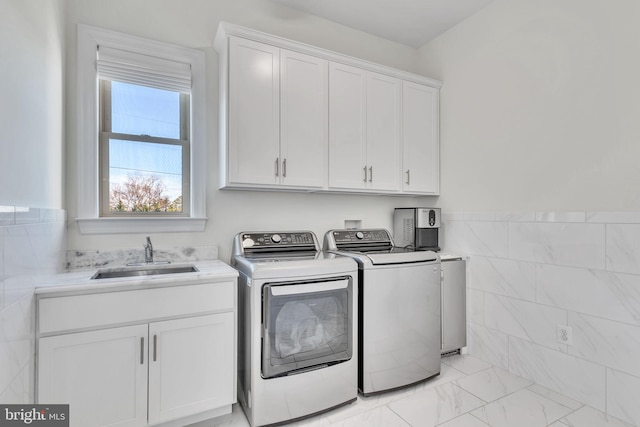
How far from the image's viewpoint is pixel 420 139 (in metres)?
2.87

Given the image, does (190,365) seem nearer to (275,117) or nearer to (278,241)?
(278,241)

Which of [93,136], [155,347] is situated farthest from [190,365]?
[93,136]

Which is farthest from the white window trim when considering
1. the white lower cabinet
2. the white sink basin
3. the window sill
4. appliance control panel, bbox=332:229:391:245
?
appliance control panel, bbox=332:229:391:245

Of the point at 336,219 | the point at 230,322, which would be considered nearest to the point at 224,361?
the point at 230,322

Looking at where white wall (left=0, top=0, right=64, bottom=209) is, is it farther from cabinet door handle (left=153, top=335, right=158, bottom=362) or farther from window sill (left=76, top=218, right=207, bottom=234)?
cabinet door handle (left=153, top=335, right=158, bottom=362)

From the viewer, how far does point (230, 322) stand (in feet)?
5.83

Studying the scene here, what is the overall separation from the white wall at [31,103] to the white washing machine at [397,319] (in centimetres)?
173

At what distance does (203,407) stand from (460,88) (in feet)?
10.2

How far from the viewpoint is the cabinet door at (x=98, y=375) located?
1400mm

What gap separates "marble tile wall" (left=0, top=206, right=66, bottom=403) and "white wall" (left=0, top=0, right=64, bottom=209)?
3.0 inches

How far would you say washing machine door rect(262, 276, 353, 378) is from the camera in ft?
5.76

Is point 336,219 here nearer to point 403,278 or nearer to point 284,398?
point 403,278

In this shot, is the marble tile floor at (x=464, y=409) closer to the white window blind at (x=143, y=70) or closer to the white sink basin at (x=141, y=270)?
the white sink basin at (x=141, y=270)

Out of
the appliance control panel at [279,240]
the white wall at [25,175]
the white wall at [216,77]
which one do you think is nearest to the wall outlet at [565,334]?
the white wall at [216,77]
